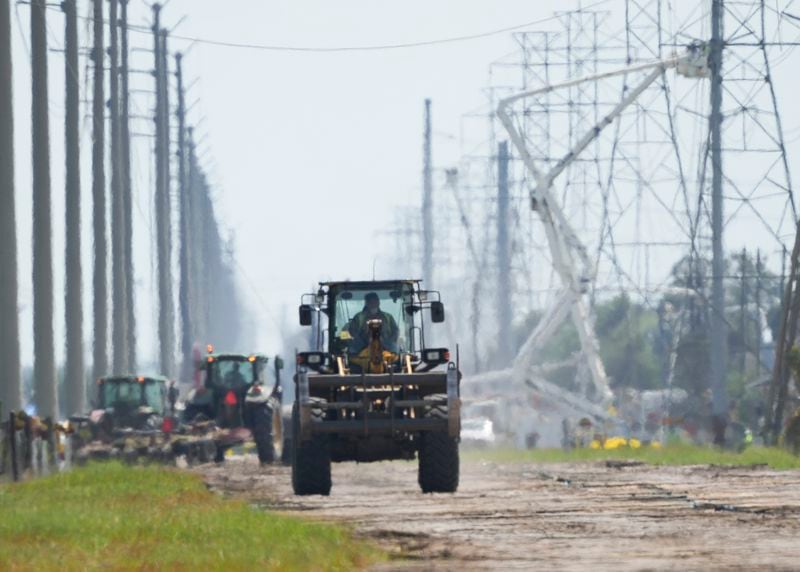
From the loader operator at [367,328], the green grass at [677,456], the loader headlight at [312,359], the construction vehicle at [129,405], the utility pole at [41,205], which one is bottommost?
the green grass at [677,456]

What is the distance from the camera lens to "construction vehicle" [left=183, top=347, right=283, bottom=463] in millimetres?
48312

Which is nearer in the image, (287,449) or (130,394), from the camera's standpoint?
(287,449)

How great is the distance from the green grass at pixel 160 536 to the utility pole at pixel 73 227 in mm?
30823

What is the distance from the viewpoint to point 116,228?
2906 inches

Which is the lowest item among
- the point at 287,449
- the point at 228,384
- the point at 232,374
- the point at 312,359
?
the point at 287,449

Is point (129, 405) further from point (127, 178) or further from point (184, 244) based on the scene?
point (184, 244)

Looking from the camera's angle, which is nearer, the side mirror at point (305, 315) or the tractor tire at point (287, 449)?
the side mirror at point (305, 315)

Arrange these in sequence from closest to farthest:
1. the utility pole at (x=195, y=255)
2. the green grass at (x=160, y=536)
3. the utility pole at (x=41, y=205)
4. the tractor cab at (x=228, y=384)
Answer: the green grass at (x=160, y=536)
the utility pole at (x=41, y=205)
the tractor cab at (x=228, y=384)
the utility pole at (x=195, y=255)

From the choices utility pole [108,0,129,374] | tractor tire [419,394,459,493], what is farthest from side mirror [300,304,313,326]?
utility pole [108,0,129,374]

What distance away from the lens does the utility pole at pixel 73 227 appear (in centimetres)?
6000

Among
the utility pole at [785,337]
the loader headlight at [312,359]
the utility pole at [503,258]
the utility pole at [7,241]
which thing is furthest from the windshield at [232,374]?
the utility pole at [503,258]

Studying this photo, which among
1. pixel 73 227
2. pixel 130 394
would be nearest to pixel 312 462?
pixel 130 394

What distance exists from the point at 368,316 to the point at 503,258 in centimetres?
8244

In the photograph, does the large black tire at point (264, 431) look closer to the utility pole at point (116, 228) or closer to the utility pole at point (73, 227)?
the utility pole at point (73, 227)
